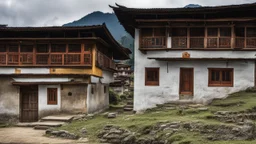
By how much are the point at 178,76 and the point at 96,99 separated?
7.51 meters

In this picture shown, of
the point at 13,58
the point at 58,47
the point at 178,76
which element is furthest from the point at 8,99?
the point at 178,76

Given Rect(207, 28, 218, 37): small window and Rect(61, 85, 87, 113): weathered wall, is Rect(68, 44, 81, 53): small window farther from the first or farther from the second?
Rect(207, 28, 218, 37): small window

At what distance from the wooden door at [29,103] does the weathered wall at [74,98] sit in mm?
2342

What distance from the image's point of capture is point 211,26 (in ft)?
73.5

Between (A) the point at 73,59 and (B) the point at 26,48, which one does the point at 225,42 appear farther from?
(B) the point at 26,48

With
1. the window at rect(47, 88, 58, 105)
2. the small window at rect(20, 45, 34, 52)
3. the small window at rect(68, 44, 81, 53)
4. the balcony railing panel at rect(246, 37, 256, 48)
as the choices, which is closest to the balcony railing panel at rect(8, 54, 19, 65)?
the small window at rect(20, 45, 34, 52)

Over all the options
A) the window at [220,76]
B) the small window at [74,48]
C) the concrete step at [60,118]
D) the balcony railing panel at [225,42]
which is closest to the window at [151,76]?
the window at [220,76]

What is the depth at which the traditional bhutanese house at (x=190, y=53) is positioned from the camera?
2228 centimetres

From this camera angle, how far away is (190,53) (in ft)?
74.1

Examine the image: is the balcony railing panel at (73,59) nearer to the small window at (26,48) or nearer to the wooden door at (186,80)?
the small window at (26,48)

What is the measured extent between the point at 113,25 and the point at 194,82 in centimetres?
17982

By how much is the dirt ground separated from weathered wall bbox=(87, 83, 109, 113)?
195 inches

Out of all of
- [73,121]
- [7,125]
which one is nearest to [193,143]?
[73,121]

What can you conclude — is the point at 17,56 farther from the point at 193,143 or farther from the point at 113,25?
the point at 113,25
